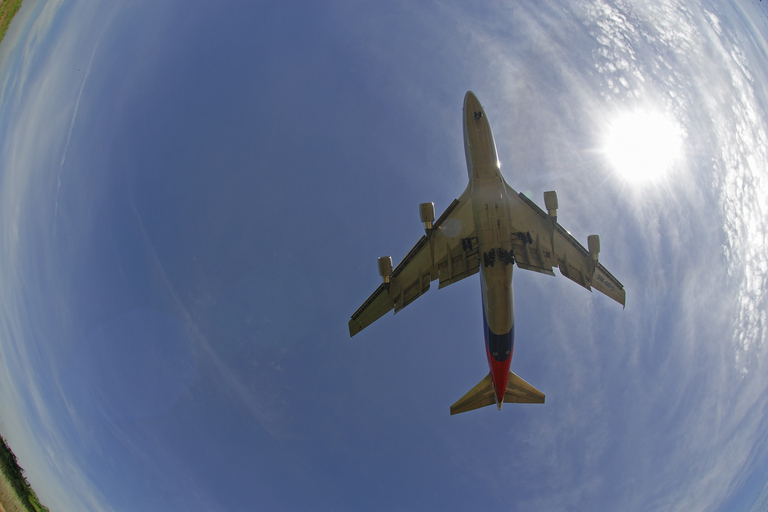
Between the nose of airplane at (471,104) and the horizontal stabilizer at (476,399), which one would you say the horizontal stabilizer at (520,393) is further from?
the nose of airplane at (471,104)

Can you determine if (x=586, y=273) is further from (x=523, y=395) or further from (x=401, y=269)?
(x=401, y=269)

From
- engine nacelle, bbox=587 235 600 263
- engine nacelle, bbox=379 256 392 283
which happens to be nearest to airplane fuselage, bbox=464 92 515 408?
engine nacelle, bbox=587 235 600 263

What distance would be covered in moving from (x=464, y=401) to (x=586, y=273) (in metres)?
16.6

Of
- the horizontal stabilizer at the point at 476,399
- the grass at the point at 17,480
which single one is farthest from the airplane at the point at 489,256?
the grass at the point at 17,480

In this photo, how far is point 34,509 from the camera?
4297 centimetres

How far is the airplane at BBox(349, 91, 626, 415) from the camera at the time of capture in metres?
24.7

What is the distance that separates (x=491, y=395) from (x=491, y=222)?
56.9 ft

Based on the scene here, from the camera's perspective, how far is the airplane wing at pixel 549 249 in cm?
2706

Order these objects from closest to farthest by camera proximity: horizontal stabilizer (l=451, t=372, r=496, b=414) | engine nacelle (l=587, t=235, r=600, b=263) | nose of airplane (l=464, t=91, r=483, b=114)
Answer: nose of airplane (l=464, t=91, r=483, b=114), engine nacelle (l=587, t=235, r=600, b=263), horizontal stabilizer (l=451, t=372, r=496, b=414)

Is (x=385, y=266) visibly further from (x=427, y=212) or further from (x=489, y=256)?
(x=489, y=256)

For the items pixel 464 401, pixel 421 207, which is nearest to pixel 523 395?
pixel 464 401

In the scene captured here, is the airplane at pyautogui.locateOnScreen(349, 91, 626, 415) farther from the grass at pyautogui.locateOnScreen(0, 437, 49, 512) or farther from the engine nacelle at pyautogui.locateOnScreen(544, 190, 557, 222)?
the grass at pyautogui.locateOnScreen(0, 437, 49, 512)

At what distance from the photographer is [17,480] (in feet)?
139

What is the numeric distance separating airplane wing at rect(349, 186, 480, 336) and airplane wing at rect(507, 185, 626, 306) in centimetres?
405
